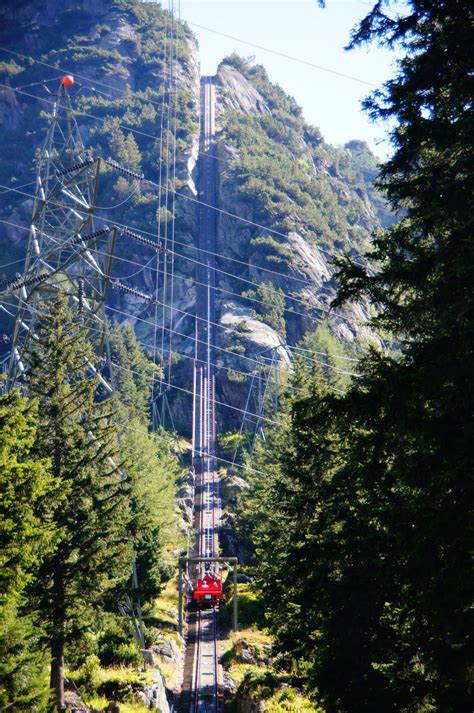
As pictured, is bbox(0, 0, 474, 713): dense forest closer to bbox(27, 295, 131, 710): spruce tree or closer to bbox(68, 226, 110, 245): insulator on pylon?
bbox(27, 295, 131, 710): spruce tree

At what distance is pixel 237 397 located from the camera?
89562mm

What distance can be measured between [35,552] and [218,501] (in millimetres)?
52645

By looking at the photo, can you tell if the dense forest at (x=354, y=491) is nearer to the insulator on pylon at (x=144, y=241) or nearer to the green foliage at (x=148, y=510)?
the green foliage at (x=148, y=510)

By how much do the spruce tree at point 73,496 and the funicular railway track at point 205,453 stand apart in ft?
32.9

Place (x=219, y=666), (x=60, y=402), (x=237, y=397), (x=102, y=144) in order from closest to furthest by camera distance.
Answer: (x=60, y=402)
(x=219, y=666)
(x=237, y=397)
(x=102, y=144)

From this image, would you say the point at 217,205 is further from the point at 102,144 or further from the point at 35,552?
the point at 35,552

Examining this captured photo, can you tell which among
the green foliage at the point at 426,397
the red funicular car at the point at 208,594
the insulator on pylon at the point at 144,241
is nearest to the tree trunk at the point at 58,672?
the green foliage at the point at 426,397

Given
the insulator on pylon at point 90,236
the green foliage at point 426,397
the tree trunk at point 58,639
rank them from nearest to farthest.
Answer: the green foliage at point 426,397 → the tree trunk at point 58,639 → the insulator on pylon at point 90,236

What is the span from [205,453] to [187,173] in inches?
3202

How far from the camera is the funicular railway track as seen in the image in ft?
89.3

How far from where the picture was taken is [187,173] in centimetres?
13562

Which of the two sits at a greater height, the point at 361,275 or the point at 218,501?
the point at 218,501

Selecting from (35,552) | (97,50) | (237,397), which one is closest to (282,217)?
(237,397)

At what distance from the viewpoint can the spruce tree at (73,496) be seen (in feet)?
52.9
